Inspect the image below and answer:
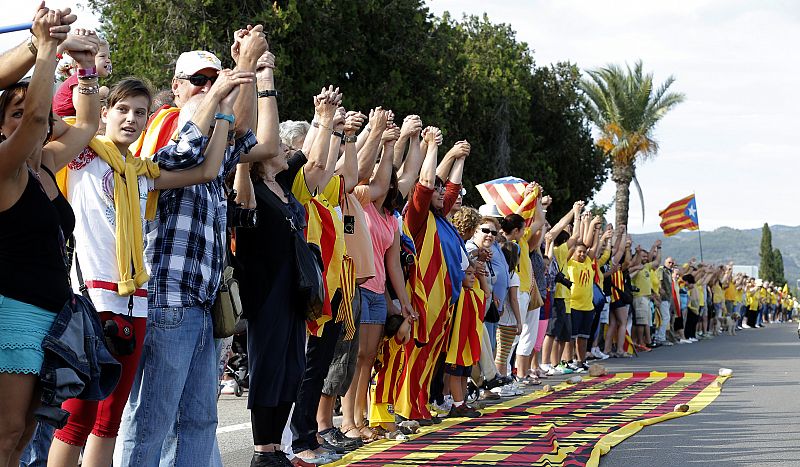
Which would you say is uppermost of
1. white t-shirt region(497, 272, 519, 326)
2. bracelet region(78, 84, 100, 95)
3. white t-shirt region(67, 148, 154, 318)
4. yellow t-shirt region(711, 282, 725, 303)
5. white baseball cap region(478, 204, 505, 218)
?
white baseball cap region(478, 204, 505, 218)

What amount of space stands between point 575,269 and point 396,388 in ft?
25.9

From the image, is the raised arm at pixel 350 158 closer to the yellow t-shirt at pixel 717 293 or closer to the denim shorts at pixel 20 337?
the denim shorts at pixel 20 337

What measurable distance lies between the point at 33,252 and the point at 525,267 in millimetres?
9950

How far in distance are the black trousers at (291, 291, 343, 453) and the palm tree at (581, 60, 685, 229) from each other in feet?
118

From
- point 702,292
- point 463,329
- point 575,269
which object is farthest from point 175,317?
point 702,292

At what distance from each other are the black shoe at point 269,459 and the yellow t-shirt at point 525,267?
7118mm

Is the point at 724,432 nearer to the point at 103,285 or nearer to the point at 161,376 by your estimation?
the point at 161,376

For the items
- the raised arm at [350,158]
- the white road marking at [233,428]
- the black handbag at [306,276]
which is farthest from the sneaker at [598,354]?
the black handbag at [306,276]

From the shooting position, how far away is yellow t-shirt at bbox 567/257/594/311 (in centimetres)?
1734

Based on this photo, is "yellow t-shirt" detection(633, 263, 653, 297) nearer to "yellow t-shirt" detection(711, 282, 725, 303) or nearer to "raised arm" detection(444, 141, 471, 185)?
"raised arm" detection(444, 141, 471, 185)

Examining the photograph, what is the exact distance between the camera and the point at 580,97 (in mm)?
43875

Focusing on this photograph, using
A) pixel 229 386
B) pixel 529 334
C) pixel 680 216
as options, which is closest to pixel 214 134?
pixel 229 386

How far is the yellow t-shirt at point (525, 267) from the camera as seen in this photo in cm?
1359

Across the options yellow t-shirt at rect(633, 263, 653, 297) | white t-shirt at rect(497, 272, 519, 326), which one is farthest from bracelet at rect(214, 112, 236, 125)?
yellow t-shirt at rect(633, 263, 653, 297)
